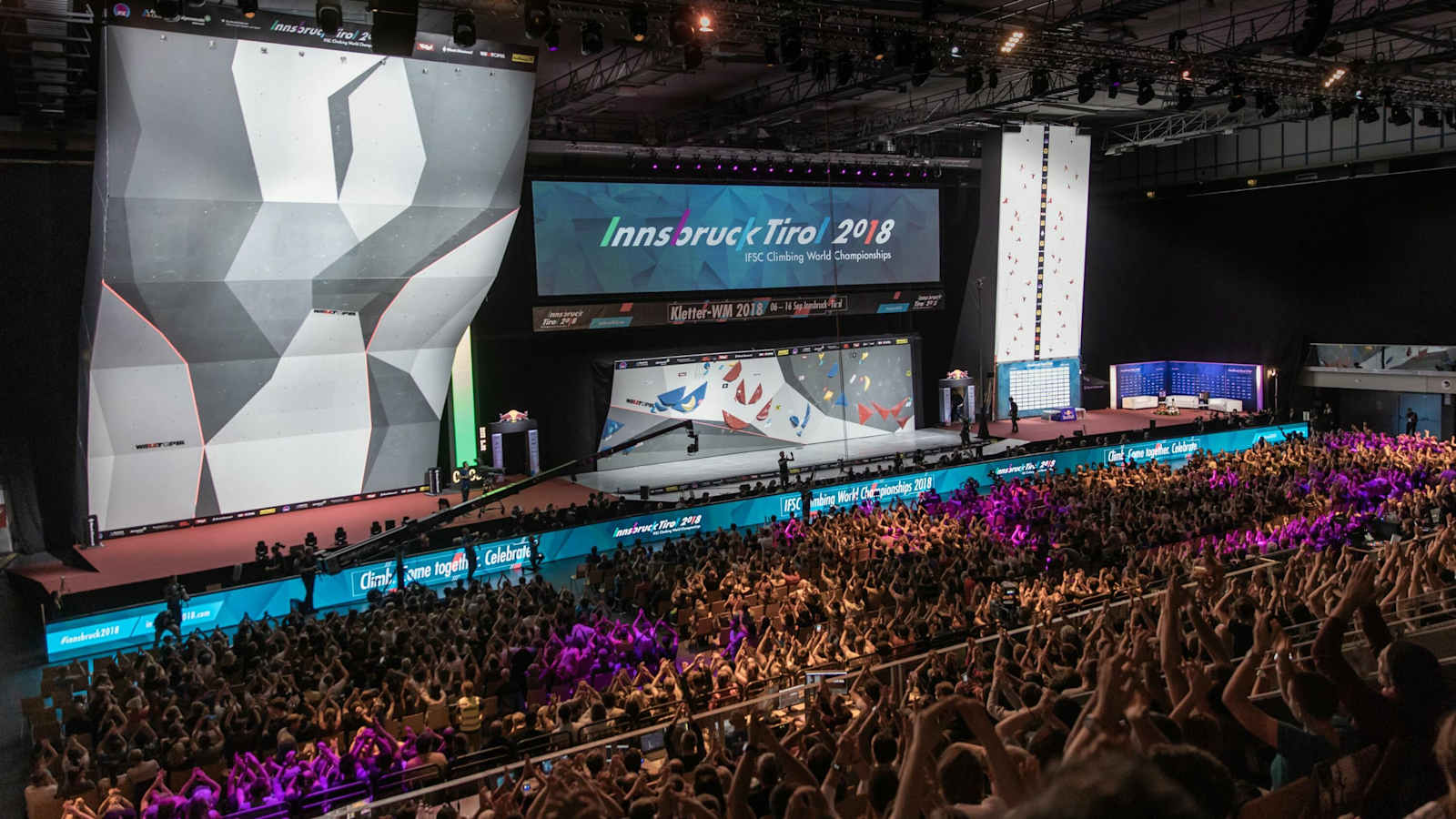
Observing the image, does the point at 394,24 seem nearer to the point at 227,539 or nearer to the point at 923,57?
the point at 923,57

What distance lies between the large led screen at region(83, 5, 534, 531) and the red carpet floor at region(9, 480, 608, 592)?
0.64 m

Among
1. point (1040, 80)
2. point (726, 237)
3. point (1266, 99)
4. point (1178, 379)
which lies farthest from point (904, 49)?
point (1178, 379)

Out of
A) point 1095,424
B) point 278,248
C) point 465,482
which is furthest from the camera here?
point 1095,424

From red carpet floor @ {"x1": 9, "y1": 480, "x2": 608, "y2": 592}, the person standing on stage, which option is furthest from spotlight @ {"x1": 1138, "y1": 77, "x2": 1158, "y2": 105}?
the person standing on stage

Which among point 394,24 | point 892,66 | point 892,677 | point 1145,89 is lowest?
point 892,677

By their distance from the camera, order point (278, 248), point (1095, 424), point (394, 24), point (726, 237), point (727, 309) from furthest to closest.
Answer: point (1095, 424) < point (727, 309) < point (726, 237) < point (278, 248) < point (394, 24)

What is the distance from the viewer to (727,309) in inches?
1077

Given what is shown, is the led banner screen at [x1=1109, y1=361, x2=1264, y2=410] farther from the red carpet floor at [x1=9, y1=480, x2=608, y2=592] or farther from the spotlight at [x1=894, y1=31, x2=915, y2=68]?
the spotlight at [x1=894, y1=31, x2=915, y2=68]

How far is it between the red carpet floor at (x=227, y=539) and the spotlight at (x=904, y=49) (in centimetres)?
1027

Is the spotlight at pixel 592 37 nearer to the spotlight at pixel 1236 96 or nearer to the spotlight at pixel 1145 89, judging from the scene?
the spotlight at pixel 1145 89

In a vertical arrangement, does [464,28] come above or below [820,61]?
below

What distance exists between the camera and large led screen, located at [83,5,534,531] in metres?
17.2

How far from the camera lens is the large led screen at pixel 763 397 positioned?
26.2 metres

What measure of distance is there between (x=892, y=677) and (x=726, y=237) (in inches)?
834
